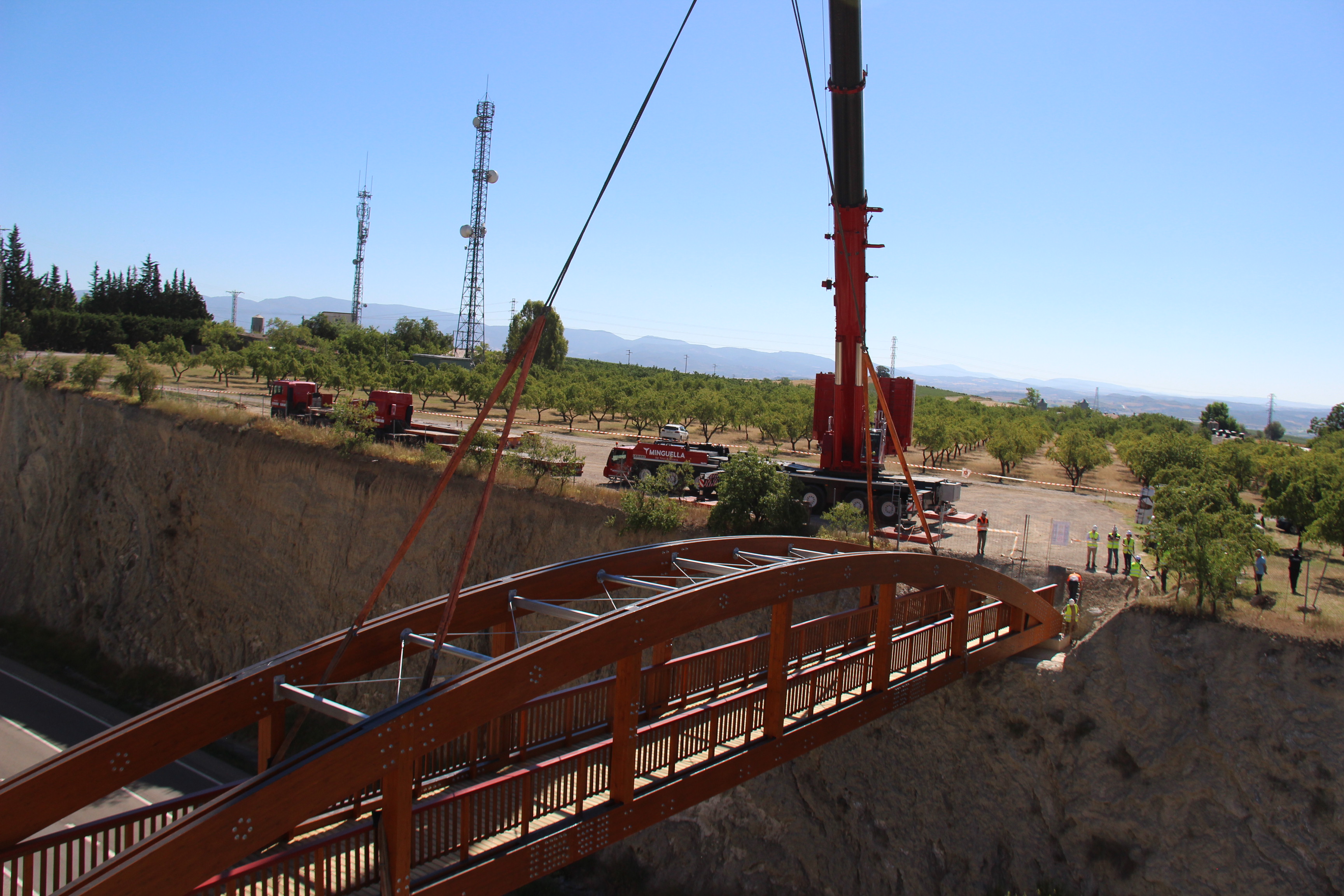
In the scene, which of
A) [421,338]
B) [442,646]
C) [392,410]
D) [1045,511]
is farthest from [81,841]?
[421,338]

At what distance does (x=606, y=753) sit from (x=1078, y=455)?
3323 centimetres

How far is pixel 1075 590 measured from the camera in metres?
16.7

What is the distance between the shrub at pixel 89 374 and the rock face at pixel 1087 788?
3190cm

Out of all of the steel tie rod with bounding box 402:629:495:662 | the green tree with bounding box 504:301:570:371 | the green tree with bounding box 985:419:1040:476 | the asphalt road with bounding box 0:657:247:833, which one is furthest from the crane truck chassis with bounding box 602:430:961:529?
the green tree with bounding box 504:301:570:371

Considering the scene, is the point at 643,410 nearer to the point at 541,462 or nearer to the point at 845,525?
the point at 541,462

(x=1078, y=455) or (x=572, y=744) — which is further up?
(x=1078, y=455)

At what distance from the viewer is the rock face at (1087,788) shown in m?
13.5

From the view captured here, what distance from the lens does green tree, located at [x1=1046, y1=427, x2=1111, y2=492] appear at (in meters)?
36.0

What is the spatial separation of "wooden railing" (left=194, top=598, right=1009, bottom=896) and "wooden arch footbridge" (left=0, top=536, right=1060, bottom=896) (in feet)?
0.12

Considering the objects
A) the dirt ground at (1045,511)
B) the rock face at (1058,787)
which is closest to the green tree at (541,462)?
the rock face at (1058,787)

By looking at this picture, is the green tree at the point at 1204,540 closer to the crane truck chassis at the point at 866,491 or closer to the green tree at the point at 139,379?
the crane truck chassis at the point at 866,491

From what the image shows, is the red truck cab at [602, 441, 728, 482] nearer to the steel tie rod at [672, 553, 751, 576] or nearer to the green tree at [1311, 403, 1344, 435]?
the steel tie rod at [672, 553, 751, 576]

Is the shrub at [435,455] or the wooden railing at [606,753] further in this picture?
the shrub at [435,455]

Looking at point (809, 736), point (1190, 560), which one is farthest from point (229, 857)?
point (1190, 560)
